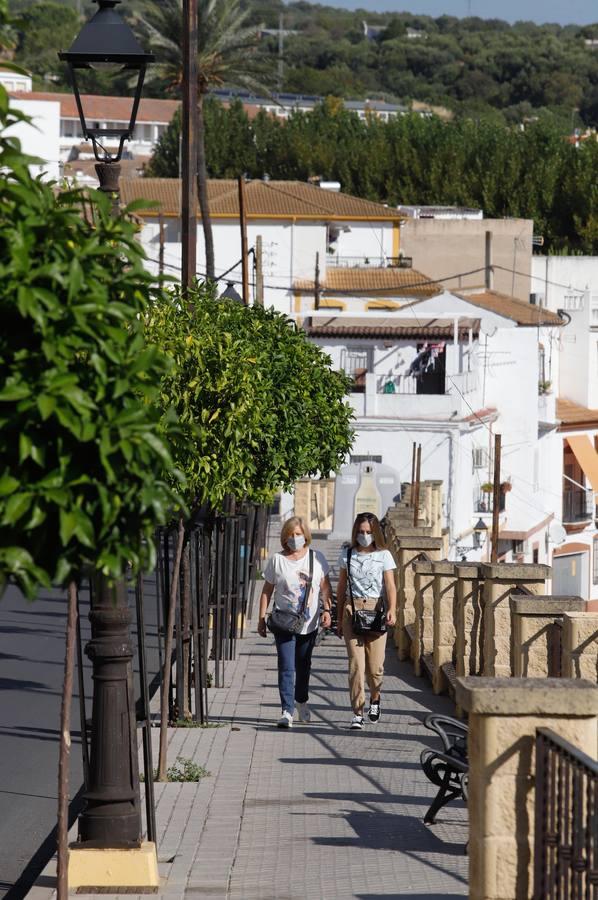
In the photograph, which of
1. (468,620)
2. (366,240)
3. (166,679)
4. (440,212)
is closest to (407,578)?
(468,620)

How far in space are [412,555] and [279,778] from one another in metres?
7.64

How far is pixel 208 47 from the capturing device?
44.8m

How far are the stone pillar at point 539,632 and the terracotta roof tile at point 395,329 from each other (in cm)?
4003

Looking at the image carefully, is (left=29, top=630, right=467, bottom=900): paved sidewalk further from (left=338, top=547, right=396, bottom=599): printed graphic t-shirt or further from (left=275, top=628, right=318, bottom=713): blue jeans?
(left=338, top=547, right=396, bottom=599): printed graphic t-shirt

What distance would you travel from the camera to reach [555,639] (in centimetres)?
991

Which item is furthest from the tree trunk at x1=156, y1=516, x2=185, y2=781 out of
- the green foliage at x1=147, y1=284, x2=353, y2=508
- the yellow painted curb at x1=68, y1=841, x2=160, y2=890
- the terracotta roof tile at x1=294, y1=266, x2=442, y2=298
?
the terracotta roof tile at x1=294, y1=266, x2=442, y2=298

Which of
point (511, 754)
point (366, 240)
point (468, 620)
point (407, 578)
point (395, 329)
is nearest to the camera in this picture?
point (511, 754)

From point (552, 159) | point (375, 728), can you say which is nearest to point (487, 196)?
point (552, 159)

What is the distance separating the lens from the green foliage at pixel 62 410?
4.09 meters

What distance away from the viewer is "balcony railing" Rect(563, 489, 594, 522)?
62.7 metres

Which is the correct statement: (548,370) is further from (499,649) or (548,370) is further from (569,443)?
(499,649)

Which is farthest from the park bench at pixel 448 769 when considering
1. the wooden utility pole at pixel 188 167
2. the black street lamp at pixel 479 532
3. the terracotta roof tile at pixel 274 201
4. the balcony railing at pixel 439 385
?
the terracotta roof tile at pixel 274 201

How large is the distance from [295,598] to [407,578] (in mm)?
5991

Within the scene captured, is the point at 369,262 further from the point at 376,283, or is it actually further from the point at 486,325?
the point at 486,325
